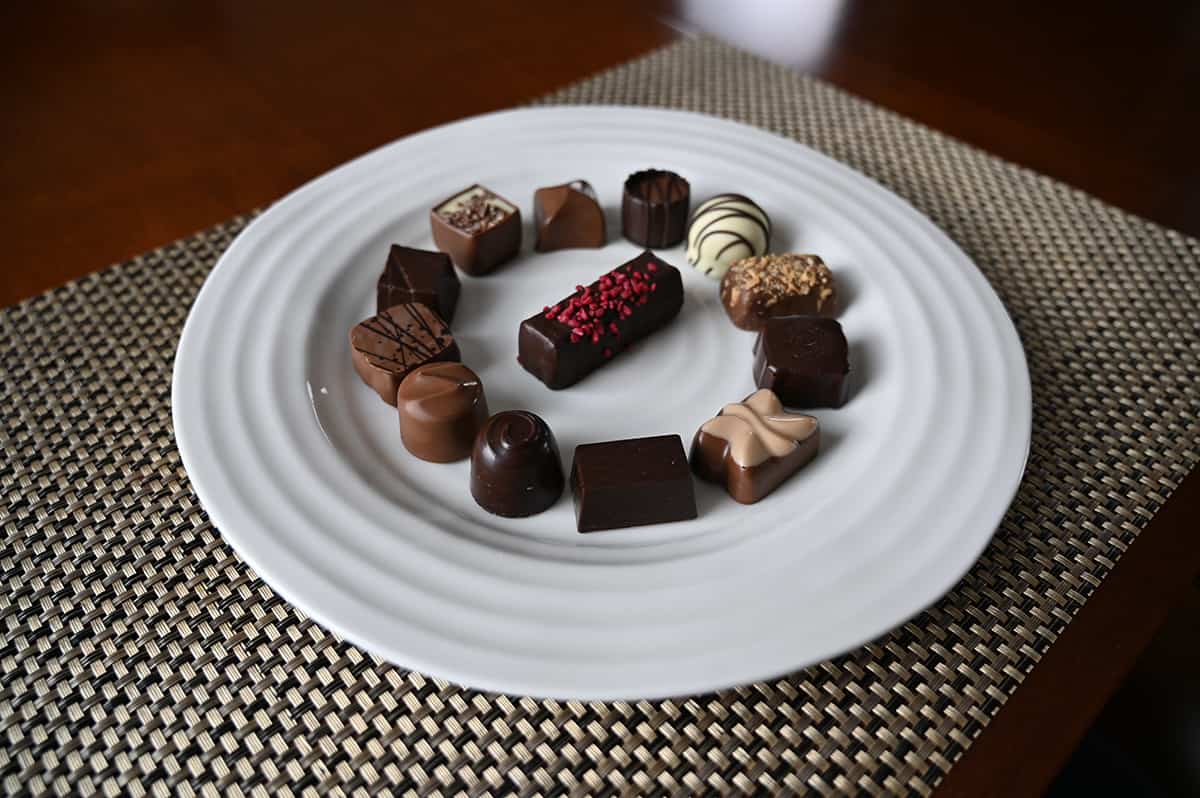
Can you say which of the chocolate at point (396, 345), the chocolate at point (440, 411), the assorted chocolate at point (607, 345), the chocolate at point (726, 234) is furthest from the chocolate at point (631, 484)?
the chocolate at point (726, 234)

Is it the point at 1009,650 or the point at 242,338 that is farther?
the point at 242,338

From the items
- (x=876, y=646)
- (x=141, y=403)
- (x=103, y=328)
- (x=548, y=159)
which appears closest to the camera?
(x=876, y=646)

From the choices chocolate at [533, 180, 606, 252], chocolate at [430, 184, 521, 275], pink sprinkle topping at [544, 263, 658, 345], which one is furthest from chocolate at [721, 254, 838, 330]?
chocolate at [430, 184, 521, 275]

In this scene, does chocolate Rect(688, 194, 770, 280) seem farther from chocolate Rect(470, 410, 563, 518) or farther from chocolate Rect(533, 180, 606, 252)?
chocolate Rect(470, 410, 563, 518)

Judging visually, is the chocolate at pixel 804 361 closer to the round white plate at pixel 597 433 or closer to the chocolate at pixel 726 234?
the round white plate at pixel 597 433

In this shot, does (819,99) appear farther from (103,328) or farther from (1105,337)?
(103,328)

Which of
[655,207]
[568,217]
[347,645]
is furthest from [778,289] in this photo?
[347,645]

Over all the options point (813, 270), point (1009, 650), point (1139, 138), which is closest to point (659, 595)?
point (1009, 650)
